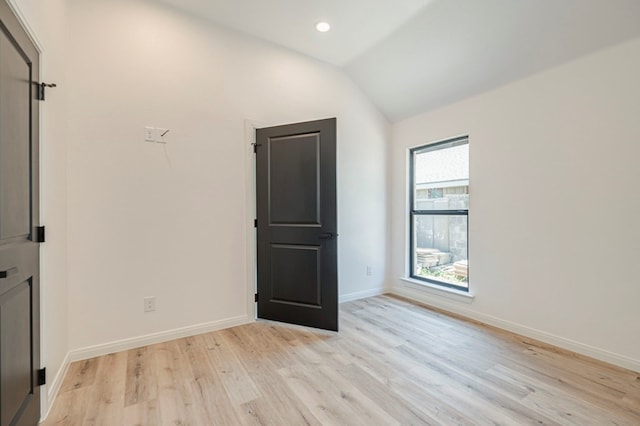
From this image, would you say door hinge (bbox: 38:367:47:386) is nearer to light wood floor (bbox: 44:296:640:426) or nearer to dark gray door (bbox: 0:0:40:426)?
dark gray door (bbox: 0:0:40:426)

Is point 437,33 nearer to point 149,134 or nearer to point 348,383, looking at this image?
point 149,134

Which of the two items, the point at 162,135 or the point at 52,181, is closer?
the point at 52,181

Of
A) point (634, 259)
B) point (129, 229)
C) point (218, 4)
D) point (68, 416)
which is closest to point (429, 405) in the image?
point (634, 259)

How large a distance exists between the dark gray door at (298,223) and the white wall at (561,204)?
1.61 meters

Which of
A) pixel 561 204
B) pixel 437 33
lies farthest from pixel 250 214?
pixel 561 204

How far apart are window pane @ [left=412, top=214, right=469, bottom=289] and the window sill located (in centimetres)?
13

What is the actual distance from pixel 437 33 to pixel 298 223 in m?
2.27

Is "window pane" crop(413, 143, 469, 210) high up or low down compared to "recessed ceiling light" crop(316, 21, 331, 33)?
down

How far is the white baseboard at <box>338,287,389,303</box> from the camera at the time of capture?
3.80 meters

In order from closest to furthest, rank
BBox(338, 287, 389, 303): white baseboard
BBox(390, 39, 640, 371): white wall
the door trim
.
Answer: BBox(390, 39, 640, 371): white wall < the door trim < BBox(338, 287, 389, 303): white baseboard

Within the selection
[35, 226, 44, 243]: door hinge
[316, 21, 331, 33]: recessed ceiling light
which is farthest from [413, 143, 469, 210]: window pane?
[35, 226, 44, 243]: door hinge

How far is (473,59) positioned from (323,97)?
5.35 feet

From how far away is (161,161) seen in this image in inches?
105

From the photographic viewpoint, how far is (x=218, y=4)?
2691 mm
